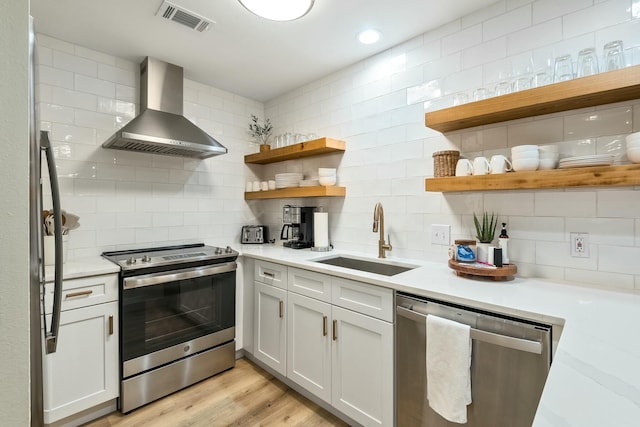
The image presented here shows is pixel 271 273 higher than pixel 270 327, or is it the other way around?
pixel 271 273

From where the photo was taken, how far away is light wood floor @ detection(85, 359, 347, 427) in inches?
73.9

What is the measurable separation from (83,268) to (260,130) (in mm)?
2034

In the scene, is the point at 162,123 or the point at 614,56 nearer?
the point at 614,56

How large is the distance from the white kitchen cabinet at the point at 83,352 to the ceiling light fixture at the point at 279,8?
5.87ft

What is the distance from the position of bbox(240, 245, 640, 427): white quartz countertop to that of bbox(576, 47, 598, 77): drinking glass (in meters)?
1.01

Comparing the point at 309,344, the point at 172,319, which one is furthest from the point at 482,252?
the point at 172,319

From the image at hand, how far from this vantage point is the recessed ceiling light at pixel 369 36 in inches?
81.8

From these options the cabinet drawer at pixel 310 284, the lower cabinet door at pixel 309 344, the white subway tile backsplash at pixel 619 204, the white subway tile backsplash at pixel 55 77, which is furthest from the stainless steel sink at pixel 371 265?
the white subway tile backsplash at pixel 55 77

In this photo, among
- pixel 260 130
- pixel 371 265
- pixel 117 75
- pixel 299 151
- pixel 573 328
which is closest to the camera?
pixel 573 328

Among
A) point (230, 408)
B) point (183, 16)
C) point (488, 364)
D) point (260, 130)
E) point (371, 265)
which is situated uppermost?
point (183, 16)

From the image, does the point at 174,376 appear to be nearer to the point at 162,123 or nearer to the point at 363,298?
the point at 363,298

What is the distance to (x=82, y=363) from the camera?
5.95 ft

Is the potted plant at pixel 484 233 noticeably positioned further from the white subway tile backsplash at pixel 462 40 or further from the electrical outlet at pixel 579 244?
the white subway tile backsplash at pixel 462 40

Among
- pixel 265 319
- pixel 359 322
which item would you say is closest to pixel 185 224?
pixel 265 319
